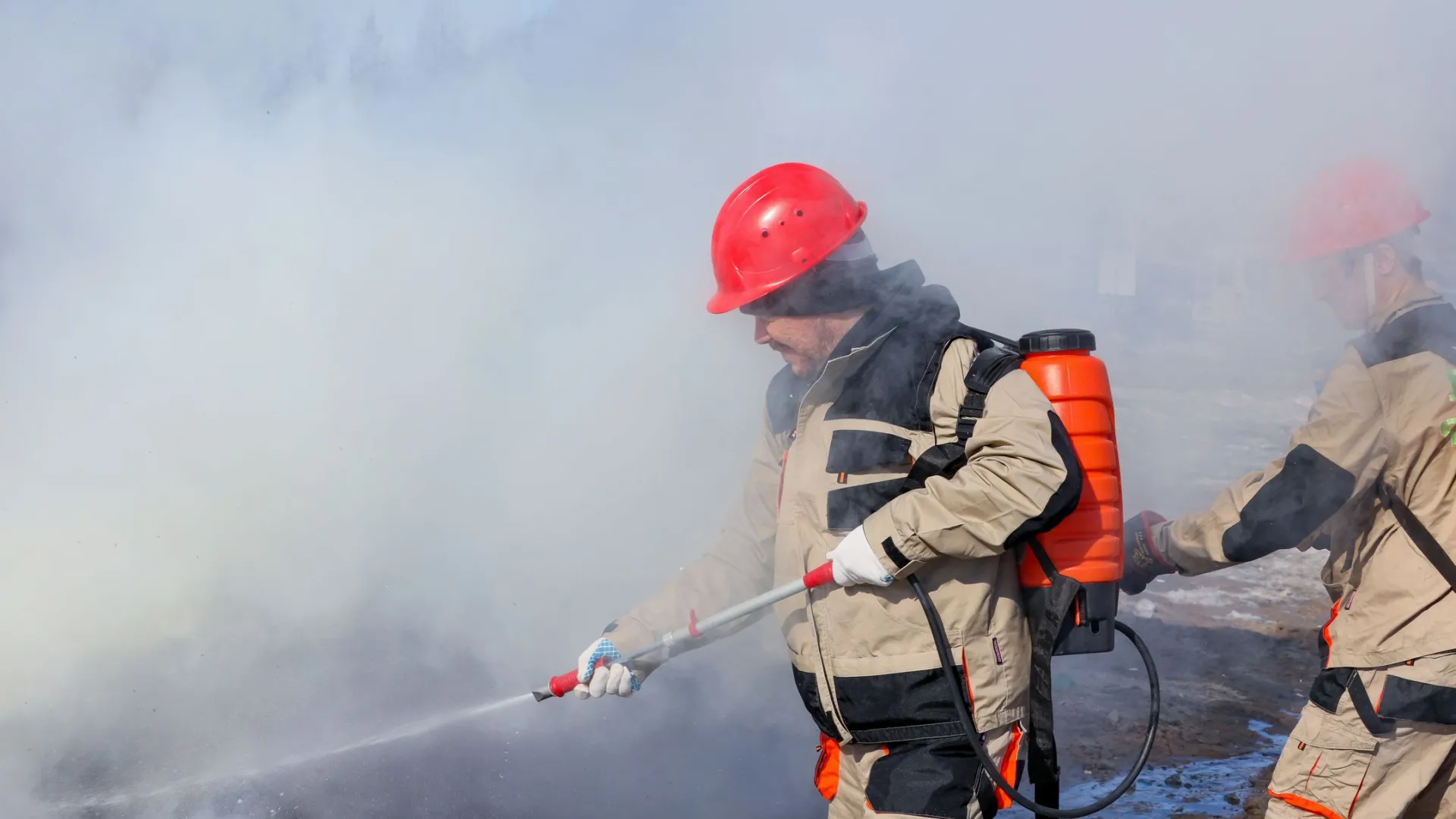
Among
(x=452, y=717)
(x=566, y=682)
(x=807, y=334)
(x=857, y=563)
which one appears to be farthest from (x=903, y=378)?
(x=452, y=717)

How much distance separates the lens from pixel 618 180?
5.31m

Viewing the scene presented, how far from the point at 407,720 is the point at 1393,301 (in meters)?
3.32

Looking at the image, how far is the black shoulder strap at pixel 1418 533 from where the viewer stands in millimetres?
2402

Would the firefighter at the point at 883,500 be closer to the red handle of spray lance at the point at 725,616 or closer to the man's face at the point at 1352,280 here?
the red handle of spray lance at the point at 725,616

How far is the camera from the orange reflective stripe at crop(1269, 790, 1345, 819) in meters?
2.47

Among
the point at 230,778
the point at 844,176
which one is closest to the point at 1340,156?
the point at 844,176

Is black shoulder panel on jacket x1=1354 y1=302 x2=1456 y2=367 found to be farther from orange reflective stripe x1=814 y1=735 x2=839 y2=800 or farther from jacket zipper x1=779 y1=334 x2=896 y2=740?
orange reflective stripe x1=814 y1=735 x2=839 y2=800

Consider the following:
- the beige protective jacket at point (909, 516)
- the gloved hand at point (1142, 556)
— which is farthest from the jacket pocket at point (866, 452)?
the gloved hand at point (1142, 556)

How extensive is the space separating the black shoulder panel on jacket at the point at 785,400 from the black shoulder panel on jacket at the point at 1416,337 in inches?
51.2

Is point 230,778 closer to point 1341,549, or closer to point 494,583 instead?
point 494,583

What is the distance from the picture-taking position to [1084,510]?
2182 millimetres

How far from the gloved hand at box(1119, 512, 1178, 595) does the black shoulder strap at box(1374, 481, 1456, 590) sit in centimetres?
59

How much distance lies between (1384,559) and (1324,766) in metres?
0.49

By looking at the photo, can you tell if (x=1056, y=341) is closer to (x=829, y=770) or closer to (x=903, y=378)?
(x=903, y=378)
